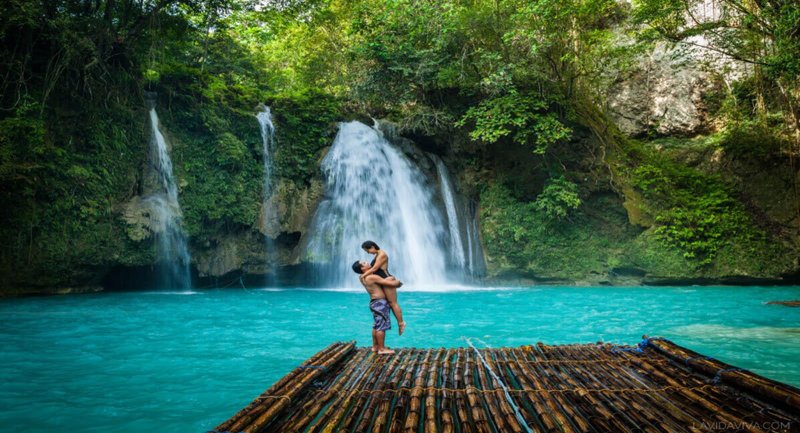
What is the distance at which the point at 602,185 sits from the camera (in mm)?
14789

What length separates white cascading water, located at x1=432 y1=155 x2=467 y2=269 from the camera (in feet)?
50.8

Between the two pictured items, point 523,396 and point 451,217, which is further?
point 451,217

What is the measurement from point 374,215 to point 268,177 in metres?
3.62

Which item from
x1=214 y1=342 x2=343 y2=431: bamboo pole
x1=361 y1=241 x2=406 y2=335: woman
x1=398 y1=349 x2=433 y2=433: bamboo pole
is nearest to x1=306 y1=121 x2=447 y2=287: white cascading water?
x1=361 y1=241 x2=406 y2=335: woman

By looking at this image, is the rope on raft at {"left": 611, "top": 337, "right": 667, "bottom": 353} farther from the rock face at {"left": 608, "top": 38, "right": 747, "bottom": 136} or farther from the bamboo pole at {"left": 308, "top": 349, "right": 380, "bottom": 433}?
the rock face at {"left": 608, "top": 38, "right": 747, "bottom": 136}

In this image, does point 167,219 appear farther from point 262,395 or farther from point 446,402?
point 446,402

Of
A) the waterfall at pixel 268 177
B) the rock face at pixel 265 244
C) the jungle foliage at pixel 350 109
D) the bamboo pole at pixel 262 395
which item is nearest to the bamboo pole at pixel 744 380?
the bamboo pole at pixel 262 395

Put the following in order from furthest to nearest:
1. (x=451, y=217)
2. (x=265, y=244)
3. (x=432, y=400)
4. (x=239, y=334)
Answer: (x=451, y=217), (x=265, y=244), (x=239, y=334), (x=432, y=400)

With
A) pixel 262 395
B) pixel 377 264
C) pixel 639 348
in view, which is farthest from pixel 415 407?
pixel 639 348

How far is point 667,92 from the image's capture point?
18.1m

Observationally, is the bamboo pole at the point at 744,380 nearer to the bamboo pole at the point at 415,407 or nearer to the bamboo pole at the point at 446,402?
the bamboo pole at the point at 446,402

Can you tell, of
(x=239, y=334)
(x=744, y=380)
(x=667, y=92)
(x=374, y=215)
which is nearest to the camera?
(x=744, y=380)

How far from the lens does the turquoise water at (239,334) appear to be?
4.31 meters

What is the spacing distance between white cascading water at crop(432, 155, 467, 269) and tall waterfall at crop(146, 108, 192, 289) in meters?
8.31
